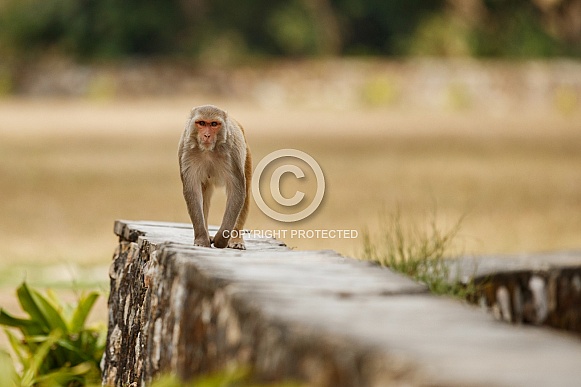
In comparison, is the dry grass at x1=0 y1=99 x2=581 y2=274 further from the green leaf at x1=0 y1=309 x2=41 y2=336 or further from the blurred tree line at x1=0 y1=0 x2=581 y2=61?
the blurred tree line at x1=0 y1=0 x2=581 y2=61

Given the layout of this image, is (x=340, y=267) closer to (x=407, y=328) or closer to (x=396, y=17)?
(x=407, y=328)

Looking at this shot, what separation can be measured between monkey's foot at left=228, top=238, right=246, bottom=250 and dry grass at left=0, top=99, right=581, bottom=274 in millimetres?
2396

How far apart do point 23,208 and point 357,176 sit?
17.3 ft

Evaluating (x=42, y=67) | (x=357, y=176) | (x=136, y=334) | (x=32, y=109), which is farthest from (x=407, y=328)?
(x=42, y=67)

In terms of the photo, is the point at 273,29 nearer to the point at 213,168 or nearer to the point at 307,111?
the point at 307,111

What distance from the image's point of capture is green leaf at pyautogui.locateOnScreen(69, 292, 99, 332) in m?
5.07

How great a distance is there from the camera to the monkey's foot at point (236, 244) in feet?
13.0

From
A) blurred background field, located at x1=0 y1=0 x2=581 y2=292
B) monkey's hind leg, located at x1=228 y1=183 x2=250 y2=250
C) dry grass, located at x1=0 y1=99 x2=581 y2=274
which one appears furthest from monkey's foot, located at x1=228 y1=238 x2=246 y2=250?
blurred background field, located at x1=0 y1=0 x2=581 y2=292

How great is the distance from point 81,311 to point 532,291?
2.34 metres

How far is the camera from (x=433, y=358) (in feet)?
7.13

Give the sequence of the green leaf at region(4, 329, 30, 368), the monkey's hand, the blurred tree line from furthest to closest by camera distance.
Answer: the blurred tree line
the green leaf at region(4, 329, 30, 368)
the monkey's hand

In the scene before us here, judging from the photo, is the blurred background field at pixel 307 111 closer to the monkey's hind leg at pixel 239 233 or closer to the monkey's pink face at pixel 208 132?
the monkey's hind leg at pixel 239 233

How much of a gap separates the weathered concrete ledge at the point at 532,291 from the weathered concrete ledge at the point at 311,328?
58.1 inches

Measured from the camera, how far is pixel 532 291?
5.24 m
